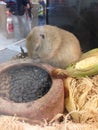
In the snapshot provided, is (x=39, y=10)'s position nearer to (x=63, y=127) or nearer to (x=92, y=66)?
(x=92, y=66)

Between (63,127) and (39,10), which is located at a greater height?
(39,10)

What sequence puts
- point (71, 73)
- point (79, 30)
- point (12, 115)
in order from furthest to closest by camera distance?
point (79, 30) → point (71, 73) → point (12, 115)

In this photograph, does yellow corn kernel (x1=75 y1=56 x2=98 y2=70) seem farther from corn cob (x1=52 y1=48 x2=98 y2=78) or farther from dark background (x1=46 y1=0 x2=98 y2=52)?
dark background (x1=46 y1=0 x2=98 y2=52)

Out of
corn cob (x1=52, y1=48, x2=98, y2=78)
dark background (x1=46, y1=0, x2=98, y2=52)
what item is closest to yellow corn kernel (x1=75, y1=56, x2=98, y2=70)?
corn cob (x1=52, y1=48, x2=98, y2=78)

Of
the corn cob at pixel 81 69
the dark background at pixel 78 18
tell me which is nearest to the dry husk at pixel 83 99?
the corn cob at pixel 81 69

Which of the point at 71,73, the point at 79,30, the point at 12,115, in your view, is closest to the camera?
the point at 12,115

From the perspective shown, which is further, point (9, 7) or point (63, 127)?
point (9, 7)

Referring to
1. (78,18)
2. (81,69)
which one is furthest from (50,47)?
(78,18)

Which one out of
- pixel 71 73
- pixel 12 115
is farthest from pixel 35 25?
pixel 12 115
